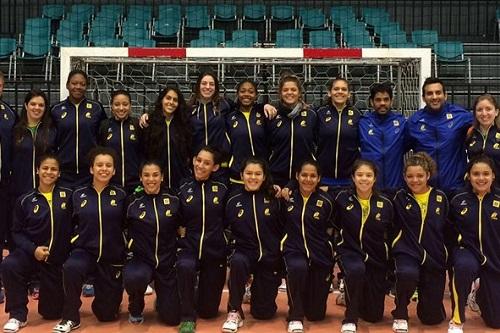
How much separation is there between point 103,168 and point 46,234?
1.99ft

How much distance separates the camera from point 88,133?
474 cm

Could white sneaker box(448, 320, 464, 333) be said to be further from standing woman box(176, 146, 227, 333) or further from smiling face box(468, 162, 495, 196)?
standing woman box(176, 146, 227, 333)

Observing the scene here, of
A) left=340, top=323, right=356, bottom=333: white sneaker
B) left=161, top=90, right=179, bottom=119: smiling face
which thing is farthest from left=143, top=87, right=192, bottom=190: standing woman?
left=340, top=323, right=356, bottom=333: white sneaker

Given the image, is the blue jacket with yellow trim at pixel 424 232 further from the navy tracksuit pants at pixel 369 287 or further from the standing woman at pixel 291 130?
the standing woman at pixel 291 130

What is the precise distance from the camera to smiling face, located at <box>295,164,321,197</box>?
167 inches

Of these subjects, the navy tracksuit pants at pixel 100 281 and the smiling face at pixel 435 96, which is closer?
the navy tracksuit pants at pixel 100 281

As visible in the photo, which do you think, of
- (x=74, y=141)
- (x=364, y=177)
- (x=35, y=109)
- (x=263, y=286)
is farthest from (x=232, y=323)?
(x=35, y=109)

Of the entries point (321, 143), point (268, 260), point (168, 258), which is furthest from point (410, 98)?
point (168, 258)

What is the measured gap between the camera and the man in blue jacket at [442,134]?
179 inches

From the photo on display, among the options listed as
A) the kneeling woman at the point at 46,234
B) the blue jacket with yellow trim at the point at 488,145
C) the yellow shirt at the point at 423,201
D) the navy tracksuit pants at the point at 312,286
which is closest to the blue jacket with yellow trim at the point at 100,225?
the kneeling woman at the point at 46,234

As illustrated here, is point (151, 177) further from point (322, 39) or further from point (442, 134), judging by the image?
point (322, 39)

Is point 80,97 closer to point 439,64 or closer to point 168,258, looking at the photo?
point 168,258

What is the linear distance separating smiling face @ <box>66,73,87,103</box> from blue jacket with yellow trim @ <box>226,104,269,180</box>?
1161 millimetres

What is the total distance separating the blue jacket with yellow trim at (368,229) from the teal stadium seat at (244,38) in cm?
699
